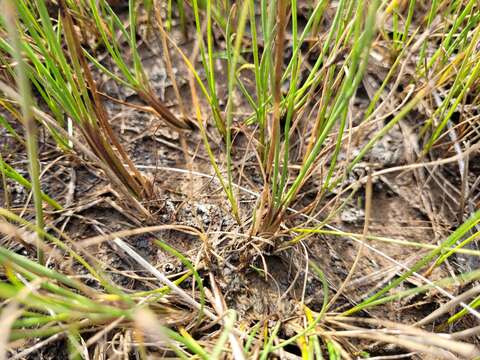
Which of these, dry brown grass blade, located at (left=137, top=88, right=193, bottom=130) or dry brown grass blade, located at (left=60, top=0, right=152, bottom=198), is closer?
dry brown grass blade, located at (left=60, top=0, right=152, bottom=198)

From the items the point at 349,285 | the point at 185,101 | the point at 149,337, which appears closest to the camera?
the point at 149,337

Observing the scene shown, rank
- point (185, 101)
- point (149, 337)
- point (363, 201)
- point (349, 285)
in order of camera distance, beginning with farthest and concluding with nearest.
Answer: point (185, 101) → point (363, 201) → point (349, 285) → point (149, 337)

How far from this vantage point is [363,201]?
72cm

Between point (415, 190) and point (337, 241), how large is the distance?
0.66 feet

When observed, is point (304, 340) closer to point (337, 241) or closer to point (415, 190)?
point (337, 241)

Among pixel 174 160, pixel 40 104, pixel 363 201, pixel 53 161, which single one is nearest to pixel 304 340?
pixel 363 201

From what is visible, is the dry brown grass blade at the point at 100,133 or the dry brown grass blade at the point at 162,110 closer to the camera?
the dry brown grass blade at the point at 100,133

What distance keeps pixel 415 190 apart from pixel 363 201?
0.36 ft

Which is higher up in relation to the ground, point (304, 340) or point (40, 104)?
point (40, 104)

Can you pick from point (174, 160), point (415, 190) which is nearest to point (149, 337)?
point (174, 160)

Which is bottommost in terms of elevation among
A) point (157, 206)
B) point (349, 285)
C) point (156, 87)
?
point (349, 285)

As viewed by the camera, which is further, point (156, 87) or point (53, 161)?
point (156, 87)

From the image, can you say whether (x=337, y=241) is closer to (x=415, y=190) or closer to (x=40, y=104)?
(x=415, y=190)

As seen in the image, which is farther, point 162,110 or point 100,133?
point 162,110
